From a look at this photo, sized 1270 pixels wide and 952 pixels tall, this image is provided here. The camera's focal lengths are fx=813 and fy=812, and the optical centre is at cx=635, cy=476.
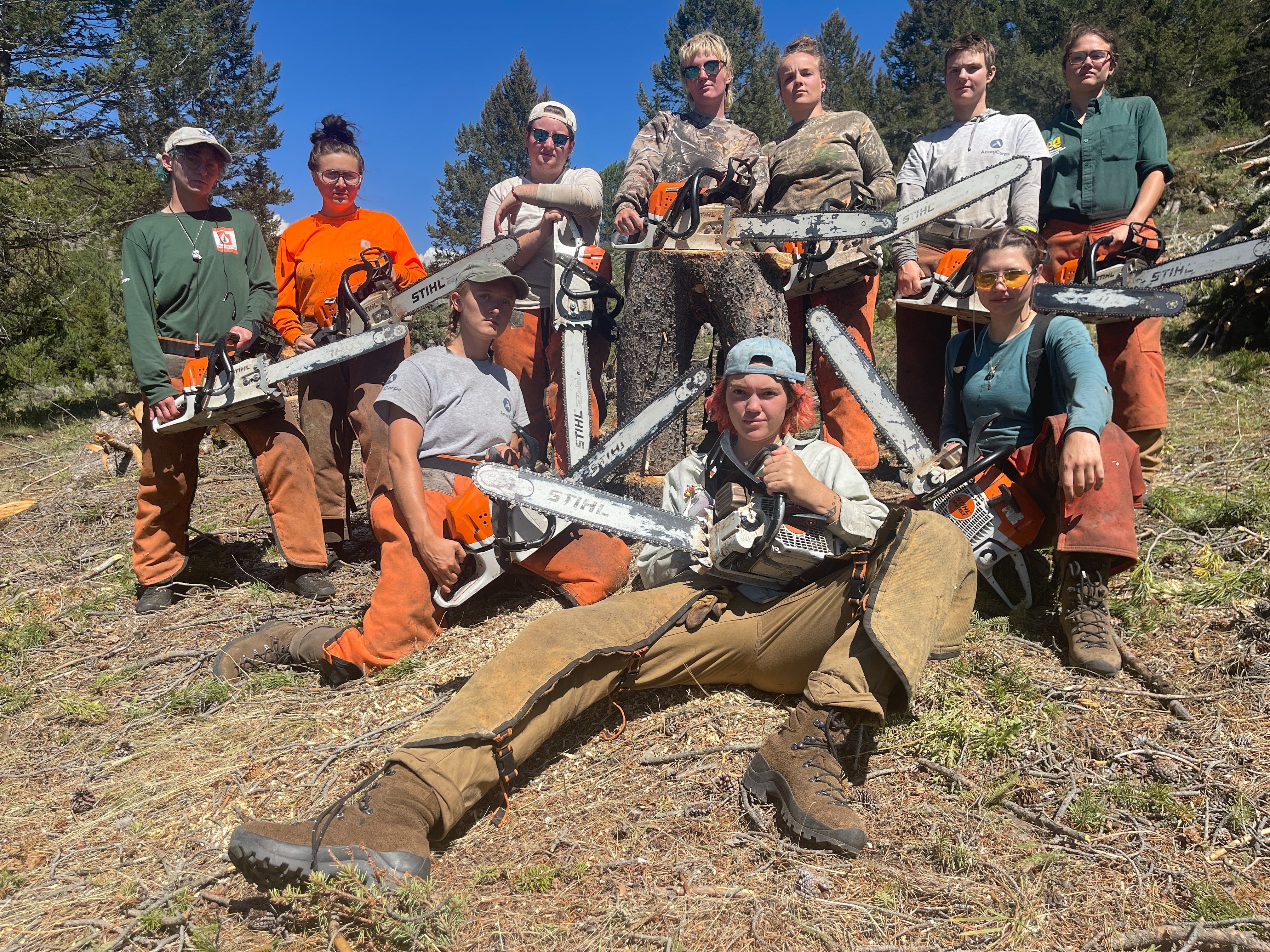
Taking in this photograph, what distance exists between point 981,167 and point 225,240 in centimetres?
344

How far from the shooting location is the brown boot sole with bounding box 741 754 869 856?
177 cm

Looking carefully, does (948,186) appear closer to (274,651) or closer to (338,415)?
(338,415)

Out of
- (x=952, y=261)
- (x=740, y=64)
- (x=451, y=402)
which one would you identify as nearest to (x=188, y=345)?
(x=451, y=402)

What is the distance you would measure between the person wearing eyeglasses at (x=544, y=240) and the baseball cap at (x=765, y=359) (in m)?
1.39

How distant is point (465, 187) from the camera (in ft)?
93.0

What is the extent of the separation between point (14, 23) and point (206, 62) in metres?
12.6

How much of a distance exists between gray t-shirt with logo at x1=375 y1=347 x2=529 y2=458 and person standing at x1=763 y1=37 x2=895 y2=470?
151 cm

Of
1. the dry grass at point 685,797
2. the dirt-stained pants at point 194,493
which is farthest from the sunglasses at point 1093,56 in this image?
the dirt-stained pants at point 194,493

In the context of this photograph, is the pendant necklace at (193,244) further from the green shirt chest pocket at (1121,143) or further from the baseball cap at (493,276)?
the green shirt chest pocket at (1121,143)

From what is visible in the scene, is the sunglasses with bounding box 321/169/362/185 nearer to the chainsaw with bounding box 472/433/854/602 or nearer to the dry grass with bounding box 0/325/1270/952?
the dry grass with bounding box 0/325/1270/952

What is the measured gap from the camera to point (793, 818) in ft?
5.99

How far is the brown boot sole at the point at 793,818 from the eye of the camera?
1.77 m

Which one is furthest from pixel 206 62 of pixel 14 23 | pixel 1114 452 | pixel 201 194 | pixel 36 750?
pixel 1114 452

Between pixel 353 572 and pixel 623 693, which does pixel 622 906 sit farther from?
pixel 353 572
